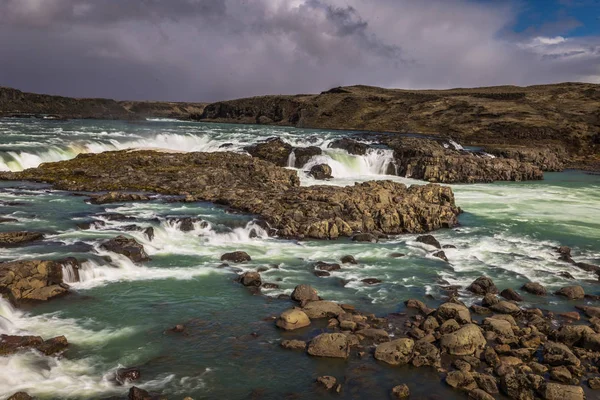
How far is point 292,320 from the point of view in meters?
13.5

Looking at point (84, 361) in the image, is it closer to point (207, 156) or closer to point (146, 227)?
point (146, 227)

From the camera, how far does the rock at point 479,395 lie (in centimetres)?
1010

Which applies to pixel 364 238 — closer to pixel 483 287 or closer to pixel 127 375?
pixel 483 287

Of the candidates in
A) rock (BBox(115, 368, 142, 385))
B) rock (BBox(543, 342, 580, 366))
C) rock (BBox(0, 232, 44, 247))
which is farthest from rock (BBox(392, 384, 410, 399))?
rock (BBox(0, 232, 44, 247))

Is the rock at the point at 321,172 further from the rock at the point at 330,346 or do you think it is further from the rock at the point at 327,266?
the rock at the point at 330,346

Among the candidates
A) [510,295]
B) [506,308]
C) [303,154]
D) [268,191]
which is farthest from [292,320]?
[303,154]

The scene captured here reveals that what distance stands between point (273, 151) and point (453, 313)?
3743cm

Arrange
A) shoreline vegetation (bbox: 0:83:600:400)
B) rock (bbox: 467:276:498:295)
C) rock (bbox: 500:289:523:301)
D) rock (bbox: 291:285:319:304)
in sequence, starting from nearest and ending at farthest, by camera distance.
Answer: shoreline vegetation (bbox: 0:83:600:400), rock (bbox: 291:285:319:304), rock (bbox: 500:289:523:301), rock (bbox: 467:276:498:295)

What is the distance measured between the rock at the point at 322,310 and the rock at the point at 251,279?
2668 mm

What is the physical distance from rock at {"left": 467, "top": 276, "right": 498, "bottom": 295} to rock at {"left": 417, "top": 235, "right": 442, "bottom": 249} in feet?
17.1

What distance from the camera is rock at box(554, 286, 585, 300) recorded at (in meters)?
16.2

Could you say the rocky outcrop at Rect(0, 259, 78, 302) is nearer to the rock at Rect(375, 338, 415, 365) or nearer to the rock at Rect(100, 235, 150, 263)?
the rock at Rect(100, 235, 150, 263)

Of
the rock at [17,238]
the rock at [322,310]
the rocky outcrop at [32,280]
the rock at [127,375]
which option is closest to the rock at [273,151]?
the rock at [17,238]

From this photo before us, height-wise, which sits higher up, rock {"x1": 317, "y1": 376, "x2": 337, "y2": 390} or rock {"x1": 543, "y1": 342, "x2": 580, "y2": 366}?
rock {"x1": 543, "y1": 342, "x2": 580, "y2": 366}
